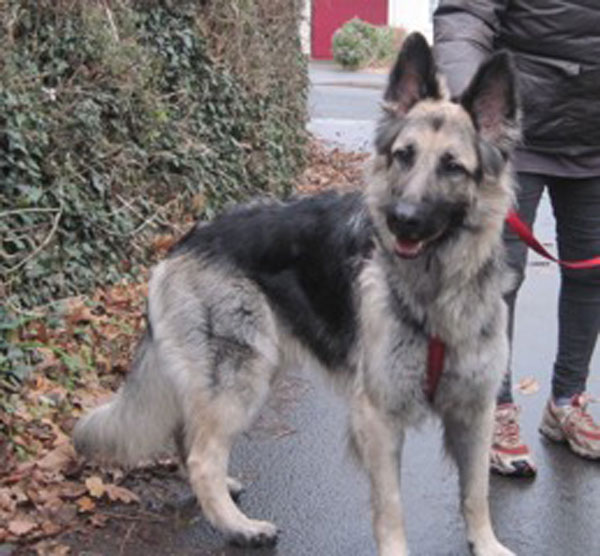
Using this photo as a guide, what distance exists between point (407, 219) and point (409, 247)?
0.59 ft

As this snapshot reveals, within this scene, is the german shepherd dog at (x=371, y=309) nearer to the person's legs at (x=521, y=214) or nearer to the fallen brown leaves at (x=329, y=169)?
the person's legs at (x=521, y=214)

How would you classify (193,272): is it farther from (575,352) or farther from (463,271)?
(575,352)

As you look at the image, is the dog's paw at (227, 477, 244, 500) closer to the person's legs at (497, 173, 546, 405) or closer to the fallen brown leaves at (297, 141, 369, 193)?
the person's legs at (497, 173, 546, 405)

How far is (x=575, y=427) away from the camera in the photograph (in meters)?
5.00

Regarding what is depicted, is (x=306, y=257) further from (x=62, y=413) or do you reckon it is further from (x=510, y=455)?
(x=62, y=413)

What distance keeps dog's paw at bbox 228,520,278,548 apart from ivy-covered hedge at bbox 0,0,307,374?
6.57 feet

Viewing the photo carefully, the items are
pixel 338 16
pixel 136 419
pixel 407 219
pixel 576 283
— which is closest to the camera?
pixel 407 219

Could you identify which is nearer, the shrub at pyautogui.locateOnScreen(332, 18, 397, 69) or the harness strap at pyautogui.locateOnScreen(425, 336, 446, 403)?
the harness strap at pyautogui.locateOnScreen(425, 336, 446, 403)

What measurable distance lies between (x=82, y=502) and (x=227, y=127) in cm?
528

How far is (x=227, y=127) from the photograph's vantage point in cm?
904

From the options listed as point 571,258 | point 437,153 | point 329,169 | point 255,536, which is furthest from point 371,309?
point 329,169

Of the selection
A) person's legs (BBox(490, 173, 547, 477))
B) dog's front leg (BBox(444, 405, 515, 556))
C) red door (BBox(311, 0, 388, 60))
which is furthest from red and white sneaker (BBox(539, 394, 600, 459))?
red door (BBox(311, 0, 388, 60))

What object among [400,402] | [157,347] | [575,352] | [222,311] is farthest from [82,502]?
[575,352]

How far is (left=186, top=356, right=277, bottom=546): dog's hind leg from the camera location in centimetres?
414
